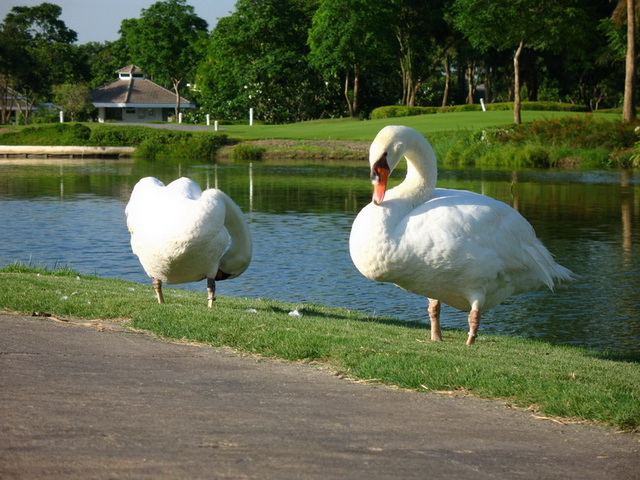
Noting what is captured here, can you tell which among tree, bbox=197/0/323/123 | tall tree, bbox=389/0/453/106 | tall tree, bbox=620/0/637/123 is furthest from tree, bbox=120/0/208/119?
tall tree, bbox=620/0/637/123

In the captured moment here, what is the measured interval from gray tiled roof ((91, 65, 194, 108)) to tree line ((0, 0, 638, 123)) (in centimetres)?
504

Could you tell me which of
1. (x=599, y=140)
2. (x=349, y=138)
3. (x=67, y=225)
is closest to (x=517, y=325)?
(x=67, y=225)

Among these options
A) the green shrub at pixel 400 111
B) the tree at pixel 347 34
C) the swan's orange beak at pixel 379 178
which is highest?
the tree at pixel 347 34

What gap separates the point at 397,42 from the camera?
7738 centimetres

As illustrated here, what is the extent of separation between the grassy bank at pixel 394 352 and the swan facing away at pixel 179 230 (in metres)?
0.47

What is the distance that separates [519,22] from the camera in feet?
177

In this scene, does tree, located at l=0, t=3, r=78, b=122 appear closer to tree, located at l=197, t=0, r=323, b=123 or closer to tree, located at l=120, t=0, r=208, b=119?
tree, located at l=120, t=0, r=208, b=119

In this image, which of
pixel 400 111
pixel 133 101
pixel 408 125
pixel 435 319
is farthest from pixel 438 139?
pixel 133 101

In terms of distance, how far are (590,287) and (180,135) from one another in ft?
149

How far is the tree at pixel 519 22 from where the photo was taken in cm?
5312

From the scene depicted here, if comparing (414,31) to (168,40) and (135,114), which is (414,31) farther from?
(135,114)

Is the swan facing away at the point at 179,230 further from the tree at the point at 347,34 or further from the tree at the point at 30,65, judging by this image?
the tree at the point at 30,65

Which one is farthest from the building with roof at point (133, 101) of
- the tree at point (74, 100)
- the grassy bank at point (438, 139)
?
the grassy bank at point (438, 139)

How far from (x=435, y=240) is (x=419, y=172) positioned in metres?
0.98
